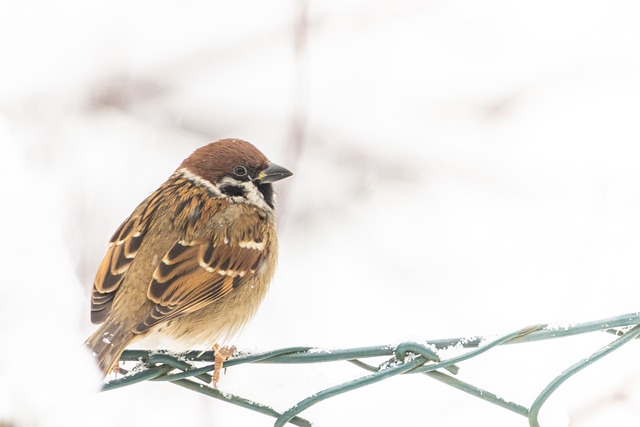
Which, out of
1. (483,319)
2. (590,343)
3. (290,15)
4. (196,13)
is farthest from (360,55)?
(590,343)

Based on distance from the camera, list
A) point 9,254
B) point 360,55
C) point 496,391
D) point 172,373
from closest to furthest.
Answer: point 9,254, point 496,391, point 172,373, point 360,55

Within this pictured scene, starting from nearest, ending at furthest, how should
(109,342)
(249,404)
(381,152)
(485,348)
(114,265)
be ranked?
(485,348), (249,404), (109,342), (114,265), (381,152)

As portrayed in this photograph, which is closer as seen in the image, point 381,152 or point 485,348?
point 485,348

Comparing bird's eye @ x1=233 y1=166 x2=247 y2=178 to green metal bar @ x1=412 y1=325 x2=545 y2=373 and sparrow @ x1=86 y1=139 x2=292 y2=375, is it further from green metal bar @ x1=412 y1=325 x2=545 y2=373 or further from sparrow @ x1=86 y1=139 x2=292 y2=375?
green metal bar @ x1=412 y1=325 x2=545 y2=373

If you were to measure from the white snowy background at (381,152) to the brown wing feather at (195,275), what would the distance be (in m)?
0.28

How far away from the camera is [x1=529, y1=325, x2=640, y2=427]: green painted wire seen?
2260mm

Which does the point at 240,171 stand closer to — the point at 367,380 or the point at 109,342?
the point at 109,342

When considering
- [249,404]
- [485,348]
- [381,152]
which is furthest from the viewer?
[381,152]

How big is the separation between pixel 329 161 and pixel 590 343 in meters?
1.33

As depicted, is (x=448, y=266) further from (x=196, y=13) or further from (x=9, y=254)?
(x=9, y=254)

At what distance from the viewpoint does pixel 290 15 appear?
4035 mm

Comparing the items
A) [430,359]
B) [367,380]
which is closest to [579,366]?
[430,359]

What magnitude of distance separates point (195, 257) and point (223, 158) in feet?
1.86

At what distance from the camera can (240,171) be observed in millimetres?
3924
